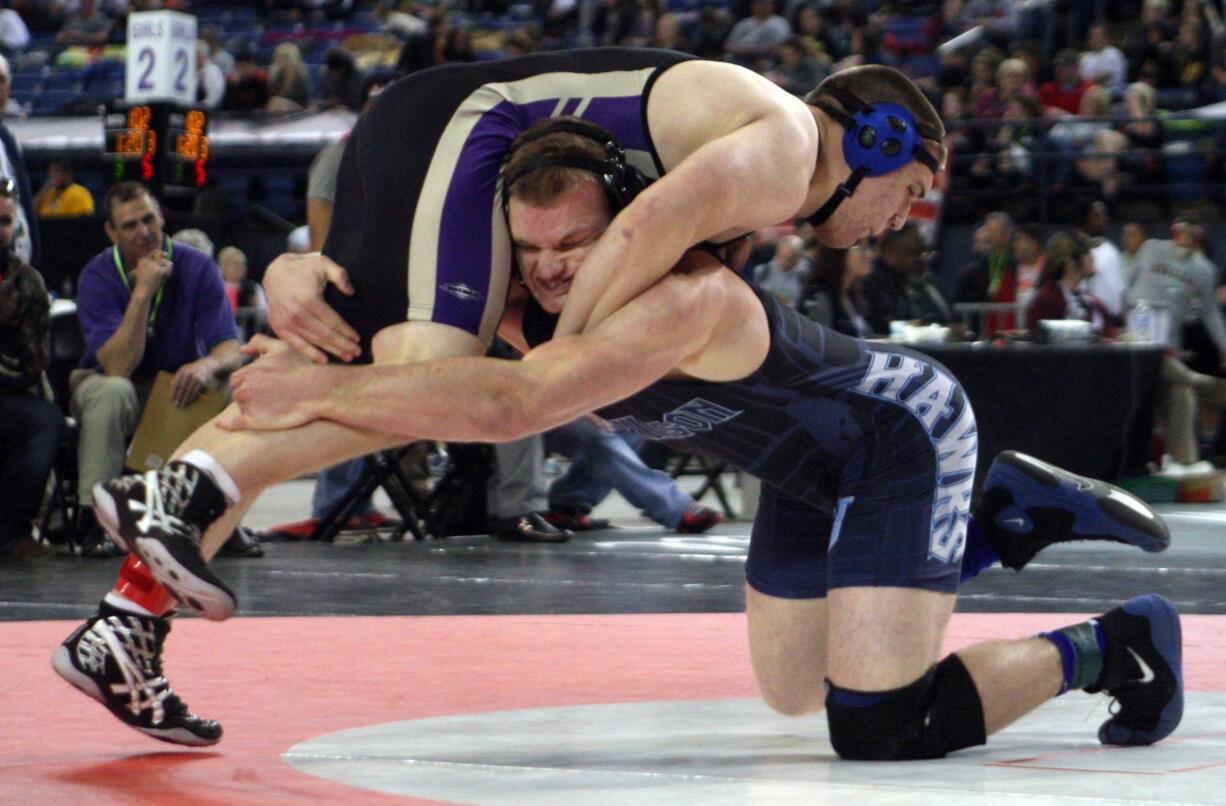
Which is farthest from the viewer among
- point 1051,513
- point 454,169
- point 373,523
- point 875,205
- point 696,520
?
point 373,523

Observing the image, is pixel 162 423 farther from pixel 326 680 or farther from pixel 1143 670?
pixel 1143 670

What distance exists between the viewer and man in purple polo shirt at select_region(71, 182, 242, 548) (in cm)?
601

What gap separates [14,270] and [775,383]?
373 centimetres

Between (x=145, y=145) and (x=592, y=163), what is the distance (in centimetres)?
732

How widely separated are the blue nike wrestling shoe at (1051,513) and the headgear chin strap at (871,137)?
0.57m

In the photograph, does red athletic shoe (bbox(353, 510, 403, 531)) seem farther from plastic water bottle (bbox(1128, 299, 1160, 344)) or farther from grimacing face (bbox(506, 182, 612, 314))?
grimacing face (bbox(506, 182, 612, 314))

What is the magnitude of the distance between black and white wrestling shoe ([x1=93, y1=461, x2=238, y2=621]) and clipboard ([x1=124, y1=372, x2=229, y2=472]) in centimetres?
338

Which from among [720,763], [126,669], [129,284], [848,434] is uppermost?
[848,434]

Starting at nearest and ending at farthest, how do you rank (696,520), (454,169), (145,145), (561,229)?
(561,229) < (454,169) < (696,520) < (145,145)

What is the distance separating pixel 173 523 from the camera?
8.12 feet

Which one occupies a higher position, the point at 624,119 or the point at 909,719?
the point at 624,119

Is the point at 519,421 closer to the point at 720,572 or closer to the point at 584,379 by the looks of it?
the point at 584,379

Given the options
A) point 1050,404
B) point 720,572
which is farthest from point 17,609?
point 1050,404

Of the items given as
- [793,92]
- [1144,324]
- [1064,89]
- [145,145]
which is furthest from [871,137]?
[1064,89]
